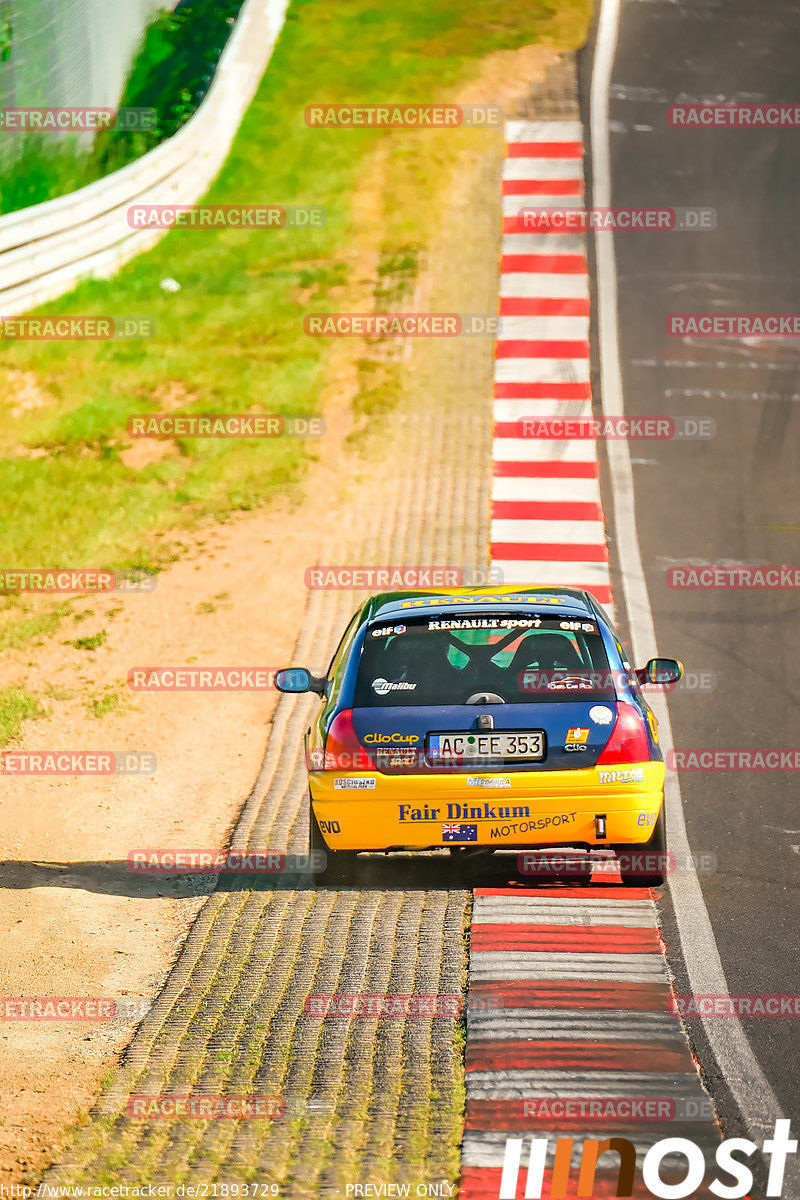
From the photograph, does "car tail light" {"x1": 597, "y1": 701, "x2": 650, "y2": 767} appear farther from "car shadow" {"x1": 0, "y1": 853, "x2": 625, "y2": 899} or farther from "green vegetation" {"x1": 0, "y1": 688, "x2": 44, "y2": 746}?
"green vegetation" {"x1": 0, "y1": 688, "x2": 44, "y2": 746}

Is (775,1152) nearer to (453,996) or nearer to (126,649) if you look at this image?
(453,996)

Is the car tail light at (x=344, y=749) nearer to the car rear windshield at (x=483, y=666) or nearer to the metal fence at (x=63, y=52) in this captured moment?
the car rear windshield at (x=483, y=666)

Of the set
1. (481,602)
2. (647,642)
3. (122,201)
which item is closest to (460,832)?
(481,602)

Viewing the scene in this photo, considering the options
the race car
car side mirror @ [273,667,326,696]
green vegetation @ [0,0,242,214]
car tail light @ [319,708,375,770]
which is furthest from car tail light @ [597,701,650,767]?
green vegetation @ [0,0,242,214]

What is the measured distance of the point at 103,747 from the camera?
10891 millimetres

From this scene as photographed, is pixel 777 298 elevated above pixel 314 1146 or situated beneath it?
situated beneath

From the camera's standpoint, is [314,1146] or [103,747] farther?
[103,747]

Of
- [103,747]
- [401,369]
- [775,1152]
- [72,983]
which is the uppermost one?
[775,1152]

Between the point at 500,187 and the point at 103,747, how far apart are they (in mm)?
15458

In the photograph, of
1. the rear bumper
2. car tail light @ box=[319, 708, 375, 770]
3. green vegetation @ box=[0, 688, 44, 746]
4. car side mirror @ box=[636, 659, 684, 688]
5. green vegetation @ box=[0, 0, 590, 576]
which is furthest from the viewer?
green vegetation @ box=[0, 0, 590, 576]

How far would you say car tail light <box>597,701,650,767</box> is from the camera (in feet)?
23.2

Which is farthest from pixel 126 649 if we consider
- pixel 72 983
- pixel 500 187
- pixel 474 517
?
pixel 500 187

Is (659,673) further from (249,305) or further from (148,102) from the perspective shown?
(148,102)

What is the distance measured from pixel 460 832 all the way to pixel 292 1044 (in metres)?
1.52
